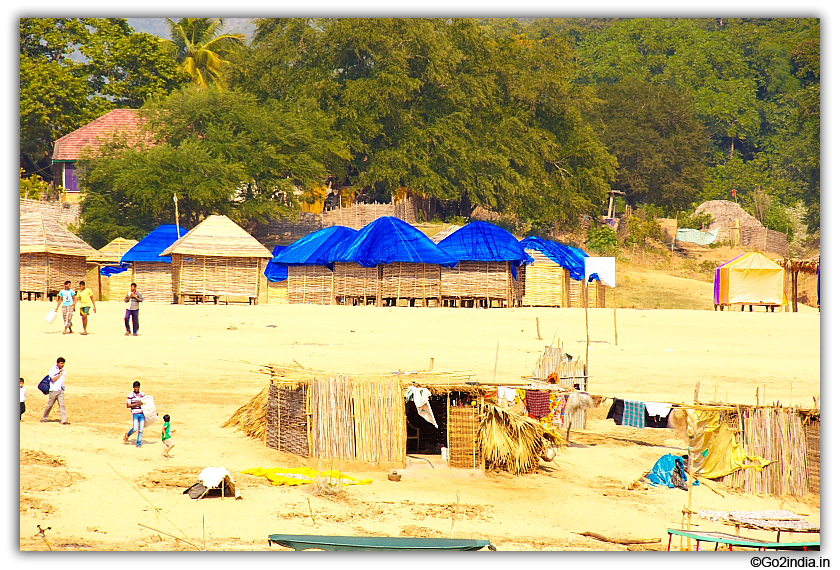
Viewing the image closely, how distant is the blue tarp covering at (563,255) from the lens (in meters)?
32.6

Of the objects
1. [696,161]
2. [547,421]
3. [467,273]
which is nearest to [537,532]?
[547,421]

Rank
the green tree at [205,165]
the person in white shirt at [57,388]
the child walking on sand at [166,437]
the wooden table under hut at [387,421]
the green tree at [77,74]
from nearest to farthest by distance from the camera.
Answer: the wooden table under hut at [387,421], the child walking on sand at [166,437], the person in white shirt at [57,388], the green tree at [205,165], the green tree at [77,74]

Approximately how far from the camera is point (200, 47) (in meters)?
54.3

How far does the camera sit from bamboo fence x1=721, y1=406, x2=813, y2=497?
13.4 metres

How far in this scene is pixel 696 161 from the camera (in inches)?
2195

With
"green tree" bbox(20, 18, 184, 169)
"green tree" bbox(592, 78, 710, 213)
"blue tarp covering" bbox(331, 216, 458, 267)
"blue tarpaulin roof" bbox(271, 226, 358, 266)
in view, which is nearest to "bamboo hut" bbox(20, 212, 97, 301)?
"blue tarpaulin roof" bbox(271, 226, 358, 266)

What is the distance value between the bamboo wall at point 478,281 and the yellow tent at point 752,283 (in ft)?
21.6

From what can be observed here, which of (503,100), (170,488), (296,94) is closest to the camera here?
(170,488)

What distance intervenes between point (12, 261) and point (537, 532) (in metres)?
6.72

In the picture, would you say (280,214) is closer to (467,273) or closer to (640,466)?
(467,273)

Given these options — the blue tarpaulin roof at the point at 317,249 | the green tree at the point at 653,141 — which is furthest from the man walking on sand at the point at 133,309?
the green tree at the point at 653,141

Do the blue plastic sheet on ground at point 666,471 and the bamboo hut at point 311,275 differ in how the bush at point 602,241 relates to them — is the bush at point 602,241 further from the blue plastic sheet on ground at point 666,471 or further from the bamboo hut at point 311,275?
the blue plastic sheet on ground at point 666,471

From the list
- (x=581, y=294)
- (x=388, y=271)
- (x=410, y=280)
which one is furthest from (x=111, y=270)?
(x=581, y=294)

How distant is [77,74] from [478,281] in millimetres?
25081
